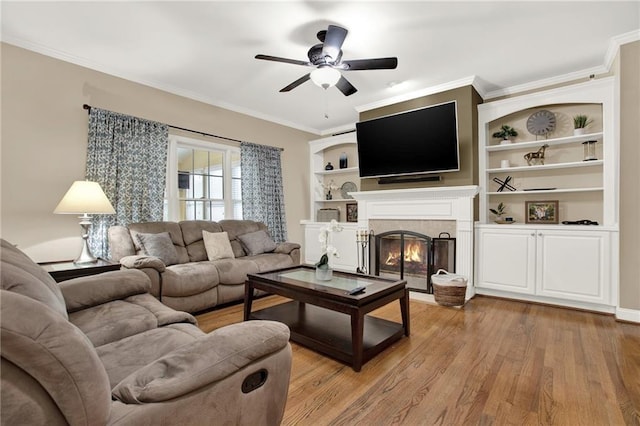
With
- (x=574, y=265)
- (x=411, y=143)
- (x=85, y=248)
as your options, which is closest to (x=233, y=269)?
(x=85, y=248)

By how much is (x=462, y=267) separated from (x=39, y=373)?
405 centimetres

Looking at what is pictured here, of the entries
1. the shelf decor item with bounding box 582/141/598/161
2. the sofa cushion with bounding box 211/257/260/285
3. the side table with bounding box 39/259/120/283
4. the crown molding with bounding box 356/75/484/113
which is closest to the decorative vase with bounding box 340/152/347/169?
the crown molding with bounding box 356/75/484/113

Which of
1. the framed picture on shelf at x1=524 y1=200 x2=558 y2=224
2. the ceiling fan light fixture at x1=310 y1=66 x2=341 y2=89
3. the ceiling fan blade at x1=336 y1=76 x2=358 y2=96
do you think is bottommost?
the framed picture on shelf at x1=524 y1=200 x2=558 y2=224

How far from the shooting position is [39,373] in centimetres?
71

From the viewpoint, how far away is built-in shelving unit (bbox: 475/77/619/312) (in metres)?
3.37

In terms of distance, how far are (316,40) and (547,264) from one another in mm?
3486

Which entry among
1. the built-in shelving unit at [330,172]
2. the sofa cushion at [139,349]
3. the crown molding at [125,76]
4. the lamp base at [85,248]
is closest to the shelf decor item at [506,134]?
the built-in shelving unit at [330,172]

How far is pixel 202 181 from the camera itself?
15.2ft

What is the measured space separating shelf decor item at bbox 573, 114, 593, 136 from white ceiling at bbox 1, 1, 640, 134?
20.7 inches

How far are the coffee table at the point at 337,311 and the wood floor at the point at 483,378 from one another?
94mm

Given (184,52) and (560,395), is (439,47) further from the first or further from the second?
(560,395)

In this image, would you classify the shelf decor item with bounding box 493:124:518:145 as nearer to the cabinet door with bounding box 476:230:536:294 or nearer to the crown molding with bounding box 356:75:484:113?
the crown molding with bounding box 356:75:484:113

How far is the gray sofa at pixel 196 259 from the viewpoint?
3.05m

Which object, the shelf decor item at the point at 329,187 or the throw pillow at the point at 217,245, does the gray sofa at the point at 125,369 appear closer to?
the throw pillow at the point at 217,245
